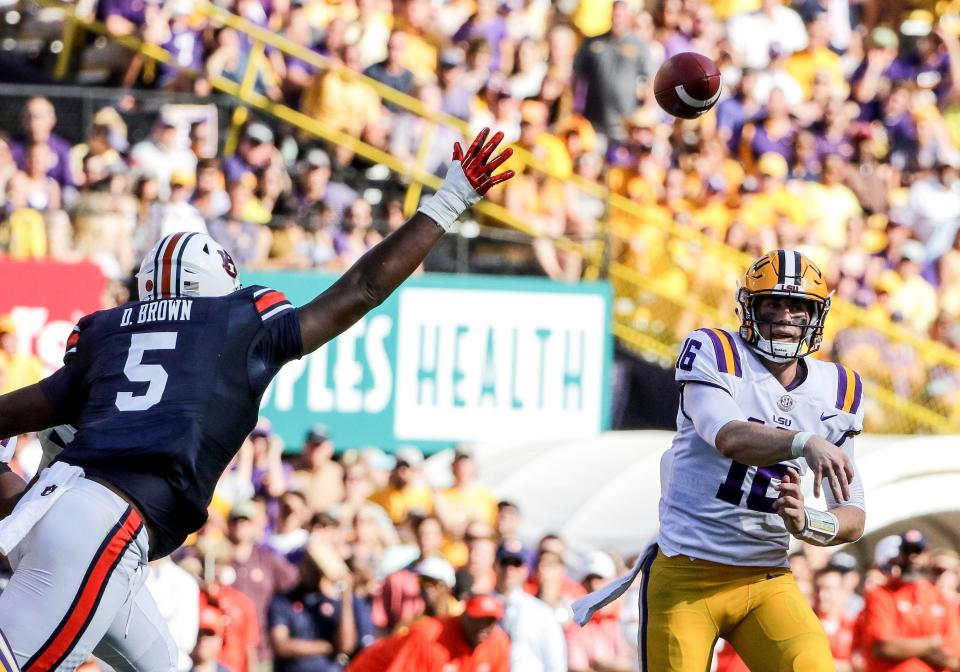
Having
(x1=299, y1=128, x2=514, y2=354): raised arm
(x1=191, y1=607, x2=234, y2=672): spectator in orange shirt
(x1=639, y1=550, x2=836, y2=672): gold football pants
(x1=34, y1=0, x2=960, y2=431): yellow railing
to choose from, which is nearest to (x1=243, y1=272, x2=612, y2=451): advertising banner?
(x1=34, y1=0, x2=960, y2=431): yellow railing

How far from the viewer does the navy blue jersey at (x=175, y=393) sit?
17.0ft

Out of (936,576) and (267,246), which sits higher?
(267,246)

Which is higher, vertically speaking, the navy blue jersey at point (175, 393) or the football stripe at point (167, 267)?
the football stripe at point (167, 267)

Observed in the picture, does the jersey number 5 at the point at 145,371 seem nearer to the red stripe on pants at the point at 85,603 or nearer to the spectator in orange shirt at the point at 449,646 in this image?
the red stripe on pants at the point at 85,603

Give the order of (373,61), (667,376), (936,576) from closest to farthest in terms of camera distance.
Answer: (936,576), (667,376), (373,61)

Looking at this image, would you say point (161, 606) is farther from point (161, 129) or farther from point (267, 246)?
point (161, 129)

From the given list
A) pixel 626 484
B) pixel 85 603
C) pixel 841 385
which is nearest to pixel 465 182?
pixel 841 385

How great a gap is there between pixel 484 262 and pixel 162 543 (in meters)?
7.53

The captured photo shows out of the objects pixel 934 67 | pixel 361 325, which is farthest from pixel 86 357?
pixel 934 67

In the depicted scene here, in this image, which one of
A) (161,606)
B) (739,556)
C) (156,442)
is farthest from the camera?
(161,606)

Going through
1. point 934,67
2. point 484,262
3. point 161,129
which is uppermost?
point 934,67

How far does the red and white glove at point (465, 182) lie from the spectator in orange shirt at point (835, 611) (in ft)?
17.6

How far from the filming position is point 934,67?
1648 cm

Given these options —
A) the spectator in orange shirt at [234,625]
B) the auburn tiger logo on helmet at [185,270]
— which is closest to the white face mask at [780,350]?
the auburn tiger logo on helmet at [185,270]
